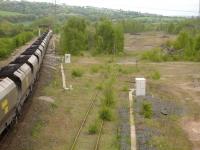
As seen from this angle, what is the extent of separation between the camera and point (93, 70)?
43875 millimetres

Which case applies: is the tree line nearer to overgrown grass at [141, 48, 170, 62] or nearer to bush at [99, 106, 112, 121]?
overgrown grass at [141, 48, 170, 62]

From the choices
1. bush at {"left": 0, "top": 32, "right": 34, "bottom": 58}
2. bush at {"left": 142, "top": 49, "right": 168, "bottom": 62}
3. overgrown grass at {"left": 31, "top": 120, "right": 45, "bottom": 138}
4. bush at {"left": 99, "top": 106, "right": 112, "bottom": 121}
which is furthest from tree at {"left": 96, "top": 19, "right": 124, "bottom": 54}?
overgrown grass at {"left": 31, "top": 120, "right": 45, "bottom": 138}

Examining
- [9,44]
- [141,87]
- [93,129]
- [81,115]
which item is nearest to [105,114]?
[81,115]

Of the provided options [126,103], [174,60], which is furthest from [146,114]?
[174,60]

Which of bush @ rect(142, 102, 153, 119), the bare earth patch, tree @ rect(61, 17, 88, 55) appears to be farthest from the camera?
tree @ rect(61, 17, 88, 55)

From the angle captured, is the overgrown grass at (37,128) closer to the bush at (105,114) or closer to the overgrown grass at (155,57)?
the bush at (105,114)

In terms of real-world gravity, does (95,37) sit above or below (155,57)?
above

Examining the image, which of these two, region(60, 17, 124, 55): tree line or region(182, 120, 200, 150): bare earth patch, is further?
region(60, 17, 124, 55): tree line

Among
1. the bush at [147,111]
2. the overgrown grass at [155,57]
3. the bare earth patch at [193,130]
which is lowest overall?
the overgrown grass at [155,57]

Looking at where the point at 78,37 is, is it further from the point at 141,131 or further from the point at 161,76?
the point at 141,131

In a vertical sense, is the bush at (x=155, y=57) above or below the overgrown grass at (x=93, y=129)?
below

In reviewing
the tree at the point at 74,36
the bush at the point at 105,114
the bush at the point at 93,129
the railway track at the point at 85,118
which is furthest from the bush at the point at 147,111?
the tree at the point at 74,36

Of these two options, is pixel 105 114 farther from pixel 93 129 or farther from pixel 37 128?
pixel 37 128

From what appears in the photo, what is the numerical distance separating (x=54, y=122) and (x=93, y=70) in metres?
22.5
